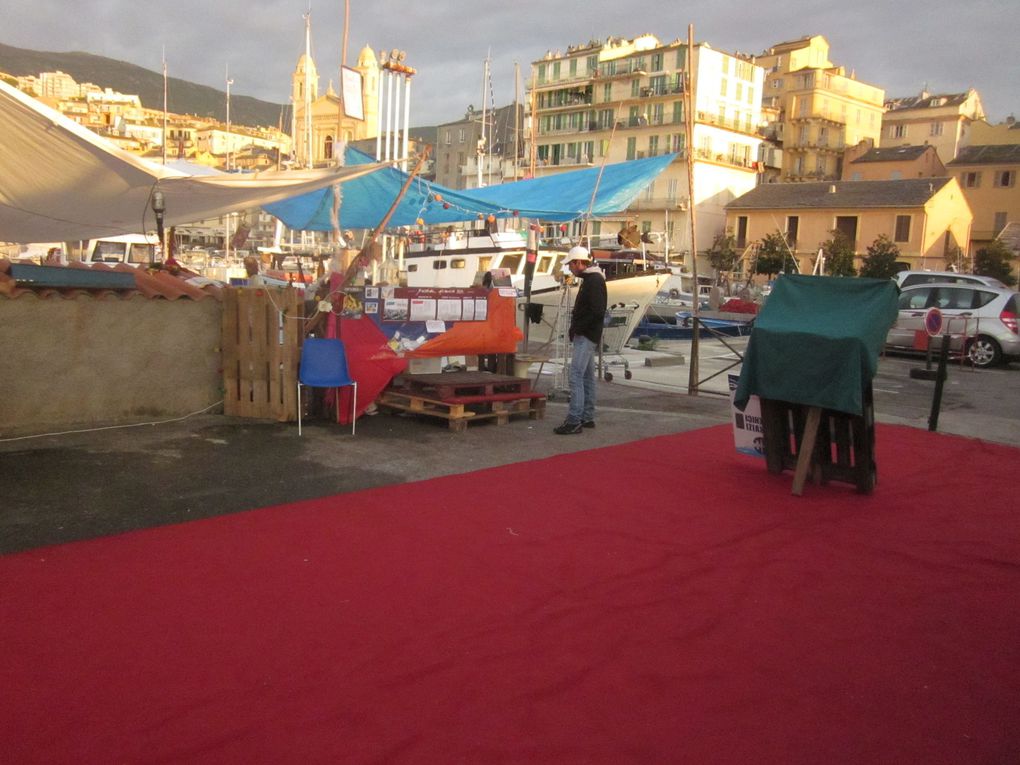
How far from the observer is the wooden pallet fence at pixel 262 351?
788 cm

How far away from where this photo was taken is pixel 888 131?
7750cm

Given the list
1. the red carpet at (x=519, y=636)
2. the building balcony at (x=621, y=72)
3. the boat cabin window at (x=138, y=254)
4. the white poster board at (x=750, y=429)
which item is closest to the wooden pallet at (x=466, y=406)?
the red carpet at (x=519, y=636)

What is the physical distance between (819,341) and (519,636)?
3520mm

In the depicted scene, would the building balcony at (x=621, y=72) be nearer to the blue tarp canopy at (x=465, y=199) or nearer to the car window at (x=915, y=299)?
the car window at (x=915, y=299)

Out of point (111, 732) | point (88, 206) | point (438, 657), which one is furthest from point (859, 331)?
point (88, 206)

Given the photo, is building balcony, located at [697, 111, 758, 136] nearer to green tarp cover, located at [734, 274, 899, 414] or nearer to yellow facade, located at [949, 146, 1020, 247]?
yellow facade, located at [949, 146, 1020, 247]

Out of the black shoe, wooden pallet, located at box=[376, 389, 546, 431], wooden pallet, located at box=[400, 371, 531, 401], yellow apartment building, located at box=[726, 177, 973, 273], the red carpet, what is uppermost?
yellow apartment building, located at box=[726, 177, 973, 273]

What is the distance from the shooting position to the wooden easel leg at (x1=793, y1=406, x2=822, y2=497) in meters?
6.03

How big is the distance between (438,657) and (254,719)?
0.78 meters

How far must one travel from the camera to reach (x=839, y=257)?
45.8 meters

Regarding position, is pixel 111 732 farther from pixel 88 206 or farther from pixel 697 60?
pixel 697 60

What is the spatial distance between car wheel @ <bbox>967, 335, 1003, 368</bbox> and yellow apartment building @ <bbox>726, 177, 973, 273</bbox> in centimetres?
3172

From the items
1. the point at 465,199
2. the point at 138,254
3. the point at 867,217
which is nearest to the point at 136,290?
the point at 465,199

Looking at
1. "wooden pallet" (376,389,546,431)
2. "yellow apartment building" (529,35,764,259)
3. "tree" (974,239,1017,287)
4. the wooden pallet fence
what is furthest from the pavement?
"yellow apartment building" (529,35,764,259)
